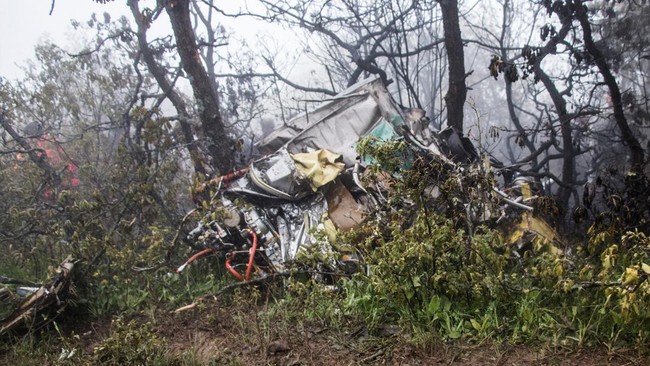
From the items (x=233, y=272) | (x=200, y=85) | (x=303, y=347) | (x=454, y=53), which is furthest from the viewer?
(x=454, y=53)

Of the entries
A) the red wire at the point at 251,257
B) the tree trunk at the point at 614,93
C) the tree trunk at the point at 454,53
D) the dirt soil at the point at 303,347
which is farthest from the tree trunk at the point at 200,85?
the tree trunk at the point at 614,93

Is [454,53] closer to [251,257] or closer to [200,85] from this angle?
[200,85]

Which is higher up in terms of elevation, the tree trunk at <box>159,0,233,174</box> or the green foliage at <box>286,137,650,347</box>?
the tree trunk at <box>159,0,233,174</box>

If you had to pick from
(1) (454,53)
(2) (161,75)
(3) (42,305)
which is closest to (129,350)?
(3) (42,305)

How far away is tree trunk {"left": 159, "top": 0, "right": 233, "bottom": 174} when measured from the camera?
221 inches

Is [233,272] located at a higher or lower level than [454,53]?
lower

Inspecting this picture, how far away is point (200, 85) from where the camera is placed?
5.77m

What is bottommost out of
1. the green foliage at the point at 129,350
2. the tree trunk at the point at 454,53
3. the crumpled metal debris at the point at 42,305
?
the green foliage at the point at 129,350

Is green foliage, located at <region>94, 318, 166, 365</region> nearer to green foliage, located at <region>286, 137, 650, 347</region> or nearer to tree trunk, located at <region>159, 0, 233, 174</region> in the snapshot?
green foliage, located at <region>286, 137, 650, 347</region>

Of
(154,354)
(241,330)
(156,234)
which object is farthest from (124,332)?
(156,234)

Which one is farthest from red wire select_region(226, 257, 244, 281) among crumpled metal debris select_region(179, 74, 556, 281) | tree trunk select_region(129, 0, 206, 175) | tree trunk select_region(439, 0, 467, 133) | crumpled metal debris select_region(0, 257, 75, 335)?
tree trunk select_region(439, 0, 467, 133)

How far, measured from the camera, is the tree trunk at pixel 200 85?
5625 mm

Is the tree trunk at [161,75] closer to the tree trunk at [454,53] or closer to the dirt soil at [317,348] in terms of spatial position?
the dirt soil at [317,348]

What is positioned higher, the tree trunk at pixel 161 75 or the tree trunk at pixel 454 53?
the tree trunk at pixel 161 75
